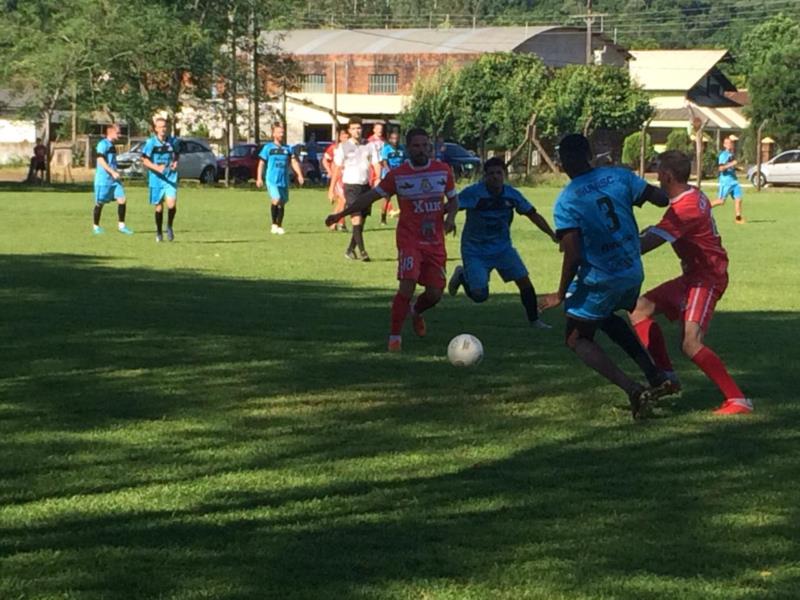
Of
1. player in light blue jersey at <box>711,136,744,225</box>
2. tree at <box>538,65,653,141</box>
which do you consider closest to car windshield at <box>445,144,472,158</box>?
tree at <box>538,65,653,141</box>

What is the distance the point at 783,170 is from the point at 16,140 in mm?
40130

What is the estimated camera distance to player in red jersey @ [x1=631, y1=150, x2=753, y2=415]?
8.86 metres

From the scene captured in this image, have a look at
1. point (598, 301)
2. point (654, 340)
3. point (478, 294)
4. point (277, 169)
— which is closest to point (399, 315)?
point (478, 294)

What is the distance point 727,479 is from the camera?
713cm

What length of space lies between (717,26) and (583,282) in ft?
497

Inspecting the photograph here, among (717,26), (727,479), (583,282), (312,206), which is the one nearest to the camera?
(727,479)

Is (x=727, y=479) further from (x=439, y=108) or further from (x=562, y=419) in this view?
(x=439, y=108)

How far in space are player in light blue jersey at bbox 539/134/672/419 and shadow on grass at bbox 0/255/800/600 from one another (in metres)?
0.48

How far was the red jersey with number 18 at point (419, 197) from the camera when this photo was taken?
1181cm

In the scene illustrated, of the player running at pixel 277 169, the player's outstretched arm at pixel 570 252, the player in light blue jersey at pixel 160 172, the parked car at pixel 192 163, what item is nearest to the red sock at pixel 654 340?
the player's outstretched arm at pixel 570 252

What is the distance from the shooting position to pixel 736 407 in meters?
8.89

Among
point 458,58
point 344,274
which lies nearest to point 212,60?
point 458,58

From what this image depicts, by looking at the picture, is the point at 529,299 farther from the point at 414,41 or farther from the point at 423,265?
the point at 414,41

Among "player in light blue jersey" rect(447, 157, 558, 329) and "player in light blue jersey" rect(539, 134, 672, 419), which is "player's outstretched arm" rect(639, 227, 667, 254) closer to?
"player in light blue jersey" rect(539, 134, 672, 419)
